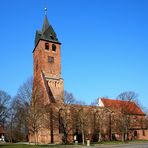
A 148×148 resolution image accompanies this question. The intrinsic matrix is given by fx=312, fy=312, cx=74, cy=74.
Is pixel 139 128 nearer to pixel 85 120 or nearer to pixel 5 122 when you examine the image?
pixel 85 120

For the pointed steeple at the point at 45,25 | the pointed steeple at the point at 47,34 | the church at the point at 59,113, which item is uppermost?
the pointed steeple at the point at 45,25

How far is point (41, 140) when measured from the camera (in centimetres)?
6644

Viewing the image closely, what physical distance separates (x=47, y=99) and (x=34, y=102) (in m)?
13.7

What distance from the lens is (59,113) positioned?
207ft

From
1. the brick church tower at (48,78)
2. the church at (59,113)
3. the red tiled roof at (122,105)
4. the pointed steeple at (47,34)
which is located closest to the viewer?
the church at (59,113)

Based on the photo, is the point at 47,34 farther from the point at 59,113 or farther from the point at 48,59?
the point at 59,113

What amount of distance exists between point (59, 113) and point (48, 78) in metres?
13.2

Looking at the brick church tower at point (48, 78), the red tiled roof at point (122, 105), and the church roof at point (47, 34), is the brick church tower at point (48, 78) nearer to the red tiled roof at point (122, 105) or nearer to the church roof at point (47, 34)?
the church roof at point (47, 34)

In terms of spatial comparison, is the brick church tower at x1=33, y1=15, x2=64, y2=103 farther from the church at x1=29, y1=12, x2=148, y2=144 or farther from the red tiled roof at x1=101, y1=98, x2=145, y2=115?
the red tiled roof at x1=101, y1=98, x2=145, y2=115

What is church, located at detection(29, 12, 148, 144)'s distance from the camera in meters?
61.7

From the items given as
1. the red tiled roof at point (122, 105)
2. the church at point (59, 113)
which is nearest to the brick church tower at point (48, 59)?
the church at point (59, 113)

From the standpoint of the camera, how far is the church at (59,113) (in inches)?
2429

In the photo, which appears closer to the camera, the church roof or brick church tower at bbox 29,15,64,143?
brick church tower at bbox 29,15,64,143

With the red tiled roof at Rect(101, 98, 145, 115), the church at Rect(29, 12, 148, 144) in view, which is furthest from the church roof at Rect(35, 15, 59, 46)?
the red tiled roof at Rect(101, 98, 145, 115)
